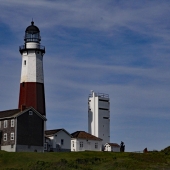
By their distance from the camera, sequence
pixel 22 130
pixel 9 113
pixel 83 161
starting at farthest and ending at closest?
pixel 9 113 < pixel 22 130 < pixel 83 161

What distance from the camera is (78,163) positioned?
219 ft

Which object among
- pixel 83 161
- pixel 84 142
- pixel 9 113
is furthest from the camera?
pixel 84 142

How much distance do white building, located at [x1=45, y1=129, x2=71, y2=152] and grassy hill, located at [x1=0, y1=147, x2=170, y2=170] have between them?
1267cm

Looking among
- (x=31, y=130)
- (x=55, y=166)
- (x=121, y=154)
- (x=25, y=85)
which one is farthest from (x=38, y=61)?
(x=55, y=166)

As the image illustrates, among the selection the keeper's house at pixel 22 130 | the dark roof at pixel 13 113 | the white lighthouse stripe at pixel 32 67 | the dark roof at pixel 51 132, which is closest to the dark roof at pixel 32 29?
the white lighthouse stripe at pixel 32 67

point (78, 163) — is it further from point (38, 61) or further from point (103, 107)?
point (103, 107)

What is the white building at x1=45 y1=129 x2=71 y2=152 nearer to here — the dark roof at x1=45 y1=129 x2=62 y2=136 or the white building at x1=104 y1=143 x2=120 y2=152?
the dark roof at x1=45 y1=129 x2=62 y2=136

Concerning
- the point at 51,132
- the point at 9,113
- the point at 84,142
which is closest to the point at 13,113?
the point at 9,113

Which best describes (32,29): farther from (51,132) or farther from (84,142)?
(84,142)

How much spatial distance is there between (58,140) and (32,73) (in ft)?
36.3

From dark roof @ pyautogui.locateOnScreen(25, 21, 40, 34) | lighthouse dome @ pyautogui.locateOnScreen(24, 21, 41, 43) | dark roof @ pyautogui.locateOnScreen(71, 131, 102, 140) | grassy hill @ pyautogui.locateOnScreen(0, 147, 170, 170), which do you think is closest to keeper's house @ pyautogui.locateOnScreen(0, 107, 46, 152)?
grassy hill @ pyautogui.locateOnScreen(0, 147, 170, 170)

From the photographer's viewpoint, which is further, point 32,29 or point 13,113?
point 32,29

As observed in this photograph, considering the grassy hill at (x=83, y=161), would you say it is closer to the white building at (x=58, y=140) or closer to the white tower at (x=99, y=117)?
the white building at (x=58, y=140)

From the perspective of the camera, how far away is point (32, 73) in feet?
288
